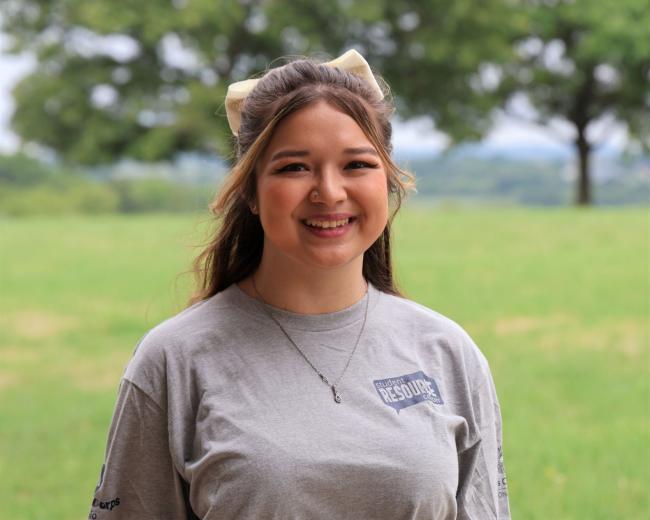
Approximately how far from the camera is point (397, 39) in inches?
1016

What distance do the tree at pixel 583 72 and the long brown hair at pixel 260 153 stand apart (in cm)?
2544

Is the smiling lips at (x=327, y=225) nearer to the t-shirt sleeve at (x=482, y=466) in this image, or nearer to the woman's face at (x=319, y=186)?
the woman's face at (x=319, y=186)

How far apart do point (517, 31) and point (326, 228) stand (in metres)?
25.8

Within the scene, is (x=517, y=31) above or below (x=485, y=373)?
above

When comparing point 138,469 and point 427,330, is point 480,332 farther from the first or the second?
point 138,469

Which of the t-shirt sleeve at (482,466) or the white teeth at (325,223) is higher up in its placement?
the white teeth at (325,223)

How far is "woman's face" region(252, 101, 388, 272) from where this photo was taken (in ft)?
6.72

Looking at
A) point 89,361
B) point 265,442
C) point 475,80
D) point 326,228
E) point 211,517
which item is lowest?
point 89,361

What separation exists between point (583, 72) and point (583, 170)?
2932 mm

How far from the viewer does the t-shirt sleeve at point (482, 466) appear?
2207 mm

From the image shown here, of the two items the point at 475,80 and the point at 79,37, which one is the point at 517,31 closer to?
the point at 475,80

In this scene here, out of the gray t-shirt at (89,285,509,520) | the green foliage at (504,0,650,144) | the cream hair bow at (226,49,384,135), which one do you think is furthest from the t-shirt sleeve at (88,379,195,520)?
the green foliage at (504,0,650,144)

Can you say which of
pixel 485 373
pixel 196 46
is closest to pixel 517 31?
pixel 196 46

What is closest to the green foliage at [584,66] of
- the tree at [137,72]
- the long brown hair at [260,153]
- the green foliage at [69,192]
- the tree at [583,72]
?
the tree at [583,72]
